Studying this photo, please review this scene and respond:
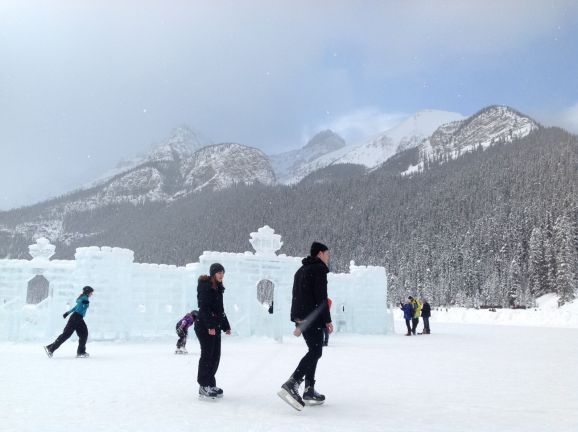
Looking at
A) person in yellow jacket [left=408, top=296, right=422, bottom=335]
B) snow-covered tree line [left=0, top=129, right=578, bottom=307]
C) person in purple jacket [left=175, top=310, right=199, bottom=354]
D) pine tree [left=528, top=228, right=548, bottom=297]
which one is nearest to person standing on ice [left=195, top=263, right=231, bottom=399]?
person in purple jacket [left=175, top=310, right=199, bottom=354]

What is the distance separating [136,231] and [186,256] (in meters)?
46.4

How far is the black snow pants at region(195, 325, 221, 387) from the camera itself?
622 centimetres

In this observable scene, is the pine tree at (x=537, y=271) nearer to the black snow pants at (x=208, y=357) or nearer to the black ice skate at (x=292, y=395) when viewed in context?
the black snow pants at (x=208, y=357)

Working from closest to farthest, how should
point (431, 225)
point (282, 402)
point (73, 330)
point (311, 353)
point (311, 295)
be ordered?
point (311, 353)
point (311, 295)
point (282, 402)
point (73, 330)
point (431, 225)

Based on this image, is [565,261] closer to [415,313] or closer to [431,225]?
[415,313]

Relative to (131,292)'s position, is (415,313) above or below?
below

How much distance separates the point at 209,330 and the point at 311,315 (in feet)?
4.66

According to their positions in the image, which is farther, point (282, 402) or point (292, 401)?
point (282, 402)

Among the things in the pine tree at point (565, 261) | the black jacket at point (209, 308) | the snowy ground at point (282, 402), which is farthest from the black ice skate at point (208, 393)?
the pine tree at point (565, 261)

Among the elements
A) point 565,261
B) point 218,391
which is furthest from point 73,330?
point 565,261

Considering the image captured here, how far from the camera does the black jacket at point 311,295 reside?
582cm

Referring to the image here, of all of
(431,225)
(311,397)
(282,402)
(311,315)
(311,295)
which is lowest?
(282,402)

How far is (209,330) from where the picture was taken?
20.8 feet

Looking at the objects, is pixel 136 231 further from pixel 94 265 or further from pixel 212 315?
pixel 212 315
